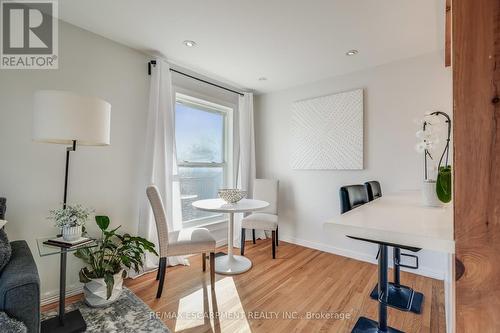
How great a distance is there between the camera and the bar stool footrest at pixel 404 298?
1891mm

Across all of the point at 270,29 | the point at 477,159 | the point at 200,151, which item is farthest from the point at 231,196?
the point at 477,159

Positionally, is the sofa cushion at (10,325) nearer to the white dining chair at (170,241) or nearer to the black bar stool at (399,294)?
the white dining chair at (170,241)

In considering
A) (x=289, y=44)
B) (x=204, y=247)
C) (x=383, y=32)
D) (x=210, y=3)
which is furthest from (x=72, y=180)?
(x=383, y=32)

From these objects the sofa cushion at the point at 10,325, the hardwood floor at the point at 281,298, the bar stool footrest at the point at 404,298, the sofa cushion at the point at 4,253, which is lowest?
the hardwood floor at the point at 281,298

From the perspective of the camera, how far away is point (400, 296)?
6.68 ft

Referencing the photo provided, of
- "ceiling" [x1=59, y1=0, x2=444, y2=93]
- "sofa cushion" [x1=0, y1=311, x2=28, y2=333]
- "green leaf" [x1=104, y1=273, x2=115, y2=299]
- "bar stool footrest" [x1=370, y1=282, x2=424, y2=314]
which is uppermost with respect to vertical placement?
"ceiling" [x1=59, y1=0, x2=444, y2=93]

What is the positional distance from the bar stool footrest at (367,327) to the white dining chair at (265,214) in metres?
1.32

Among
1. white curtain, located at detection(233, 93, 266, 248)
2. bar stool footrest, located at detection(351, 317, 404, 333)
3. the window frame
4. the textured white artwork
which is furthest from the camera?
white curtain, located at detection(233, 93, 266, 248)

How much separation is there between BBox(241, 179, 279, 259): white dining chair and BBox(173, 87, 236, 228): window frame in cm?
46

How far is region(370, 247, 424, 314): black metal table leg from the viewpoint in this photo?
6.23ft

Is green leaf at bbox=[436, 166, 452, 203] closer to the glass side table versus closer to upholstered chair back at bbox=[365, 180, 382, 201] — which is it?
upholstered chair back at bbox=[365, 180, 382, 201]

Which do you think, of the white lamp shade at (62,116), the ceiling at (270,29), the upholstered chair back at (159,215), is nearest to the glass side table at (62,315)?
the upholstered chair back at (159,215)

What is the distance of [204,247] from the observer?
2.19 meters

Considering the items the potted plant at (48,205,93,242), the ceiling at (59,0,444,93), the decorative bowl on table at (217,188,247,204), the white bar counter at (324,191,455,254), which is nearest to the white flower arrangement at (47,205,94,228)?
the potted plant at (48,205,93,242)
